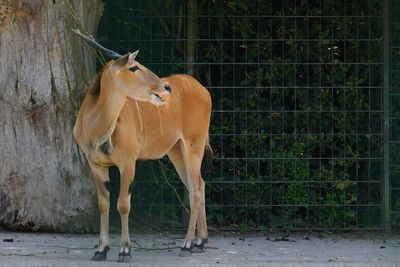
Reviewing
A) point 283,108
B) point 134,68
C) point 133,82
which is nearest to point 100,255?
point 133,82

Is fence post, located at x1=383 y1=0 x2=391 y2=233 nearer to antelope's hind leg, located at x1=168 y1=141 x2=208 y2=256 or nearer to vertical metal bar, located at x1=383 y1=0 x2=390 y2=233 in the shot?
vertical metal bar, located at x1=383 y1=0 x2=390 y2=233

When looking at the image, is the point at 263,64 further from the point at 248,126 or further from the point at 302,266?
the point at 302,266

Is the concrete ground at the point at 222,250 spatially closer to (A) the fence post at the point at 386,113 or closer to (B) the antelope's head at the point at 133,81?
(A) the fence post at the point at 386,113

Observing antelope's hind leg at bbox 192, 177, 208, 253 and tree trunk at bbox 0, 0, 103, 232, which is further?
tree trunk at bbox 0, 0, 103, 232

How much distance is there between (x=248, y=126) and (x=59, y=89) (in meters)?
2.12

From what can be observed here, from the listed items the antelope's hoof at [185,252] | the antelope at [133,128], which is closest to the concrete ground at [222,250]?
the antelope's hoof at [185,252]

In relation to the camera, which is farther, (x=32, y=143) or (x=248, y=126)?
(x=248, y=126)

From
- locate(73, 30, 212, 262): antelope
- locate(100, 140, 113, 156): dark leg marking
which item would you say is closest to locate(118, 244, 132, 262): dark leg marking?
locate(73, 30, 212, 262): antelope

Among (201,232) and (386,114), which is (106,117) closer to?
(201,232)

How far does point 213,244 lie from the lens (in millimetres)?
9977

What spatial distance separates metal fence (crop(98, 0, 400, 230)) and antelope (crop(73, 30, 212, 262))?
130cm

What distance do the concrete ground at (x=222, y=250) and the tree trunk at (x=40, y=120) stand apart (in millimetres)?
279

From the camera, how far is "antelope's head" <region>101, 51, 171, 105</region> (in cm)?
855

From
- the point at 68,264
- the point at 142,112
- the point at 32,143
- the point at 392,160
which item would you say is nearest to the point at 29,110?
the point at 32,143
